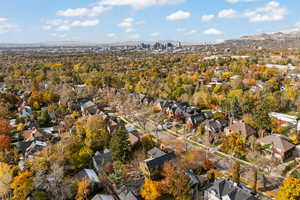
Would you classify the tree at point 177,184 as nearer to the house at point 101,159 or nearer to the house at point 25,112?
the house at point 101,159

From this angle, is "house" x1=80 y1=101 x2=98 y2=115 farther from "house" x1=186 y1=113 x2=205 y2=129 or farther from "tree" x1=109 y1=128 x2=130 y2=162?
"house" x1=186 y1=113 x2=205 y2=129

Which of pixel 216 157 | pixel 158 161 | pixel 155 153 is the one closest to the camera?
pixel 158 161

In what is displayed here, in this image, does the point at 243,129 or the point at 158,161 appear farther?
the point at 243,129

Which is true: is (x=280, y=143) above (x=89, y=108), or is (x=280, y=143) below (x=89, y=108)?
below

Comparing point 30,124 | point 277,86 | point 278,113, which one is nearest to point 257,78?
point 277,86

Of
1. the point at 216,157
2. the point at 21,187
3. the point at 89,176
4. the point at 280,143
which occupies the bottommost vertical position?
the point at 216,157

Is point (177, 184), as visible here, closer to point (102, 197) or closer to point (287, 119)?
point (102, 197)

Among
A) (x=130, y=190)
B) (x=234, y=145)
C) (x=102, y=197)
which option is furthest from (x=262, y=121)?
(x=102, y=197)

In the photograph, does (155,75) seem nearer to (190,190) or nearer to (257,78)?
(257,78)
